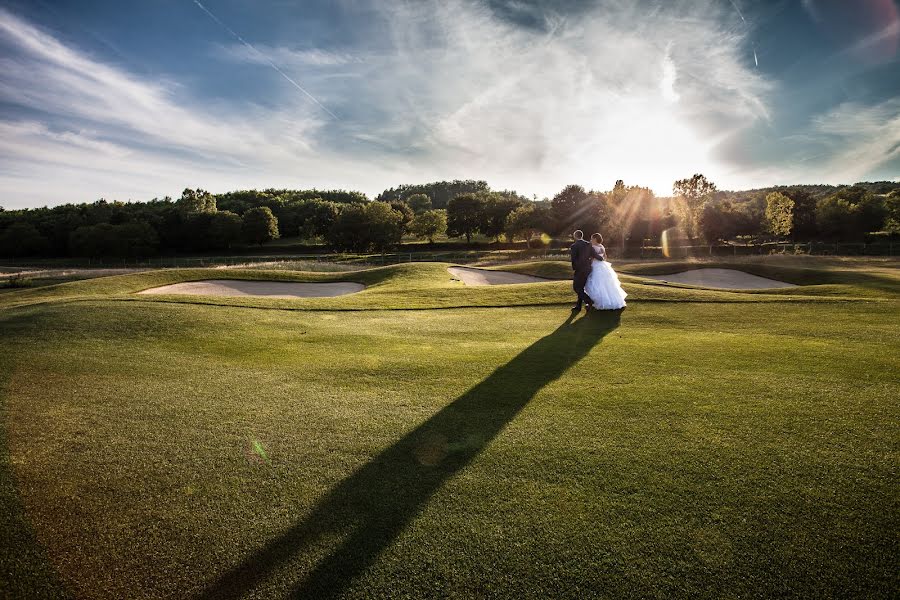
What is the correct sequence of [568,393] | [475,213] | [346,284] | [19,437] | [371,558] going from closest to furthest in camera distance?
[371,558]
[19,437]
[568,393]
[346,284]
[475,213]

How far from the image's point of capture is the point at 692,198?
73812mm

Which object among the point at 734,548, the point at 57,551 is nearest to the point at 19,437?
the point at 57,551

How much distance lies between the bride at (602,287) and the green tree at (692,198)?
6686 cm

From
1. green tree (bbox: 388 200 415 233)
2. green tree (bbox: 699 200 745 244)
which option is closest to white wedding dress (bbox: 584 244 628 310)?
green tree (bbox: 699 200 745 244)

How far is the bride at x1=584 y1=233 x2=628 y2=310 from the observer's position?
15.7m

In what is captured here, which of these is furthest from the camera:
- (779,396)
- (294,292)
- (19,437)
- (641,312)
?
(294,292)

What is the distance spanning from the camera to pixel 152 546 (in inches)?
154

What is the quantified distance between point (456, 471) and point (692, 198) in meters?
82.4

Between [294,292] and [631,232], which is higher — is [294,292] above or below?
below

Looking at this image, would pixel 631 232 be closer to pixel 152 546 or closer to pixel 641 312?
pixel 641 312

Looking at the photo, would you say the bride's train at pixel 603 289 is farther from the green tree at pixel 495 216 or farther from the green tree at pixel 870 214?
the green tree at pixel 870 214

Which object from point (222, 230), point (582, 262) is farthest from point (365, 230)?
point (582, 262)

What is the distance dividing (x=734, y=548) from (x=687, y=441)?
1887mm

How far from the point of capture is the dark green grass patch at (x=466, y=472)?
3.55 meters
